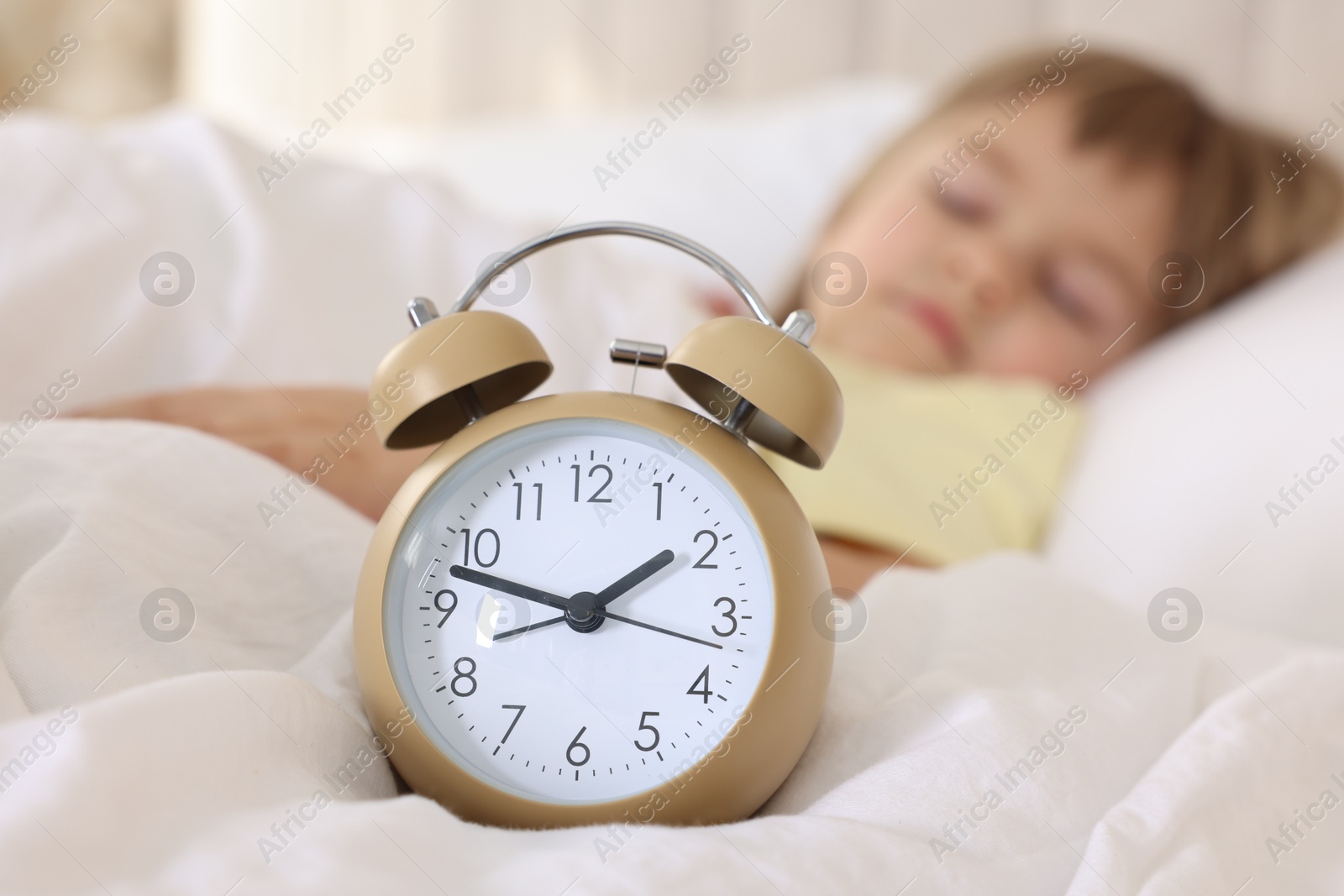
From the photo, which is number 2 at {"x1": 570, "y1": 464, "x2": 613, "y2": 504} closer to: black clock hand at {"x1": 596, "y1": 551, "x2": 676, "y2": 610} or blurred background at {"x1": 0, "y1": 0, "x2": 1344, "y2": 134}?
black clock hand at {"x1": 596, "y1": 551, "x2": 676, "y2": 610}

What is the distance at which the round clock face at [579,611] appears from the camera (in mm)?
537

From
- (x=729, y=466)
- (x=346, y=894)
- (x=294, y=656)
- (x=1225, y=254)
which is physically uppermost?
(x=1225, y=254)

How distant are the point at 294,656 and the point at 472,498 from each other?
16 centimetres

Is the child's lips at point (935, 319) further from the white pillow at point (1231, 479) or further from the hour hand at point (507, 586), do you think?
the hour hand at point (507, 586)

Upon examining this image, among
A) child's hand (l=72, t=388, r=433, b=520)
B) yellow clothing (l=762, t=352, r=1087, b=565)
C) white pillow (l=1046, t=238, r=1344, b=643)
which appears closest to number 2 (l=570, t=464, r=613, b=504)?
child's hand (l=72, t=388, r=433, b=520)

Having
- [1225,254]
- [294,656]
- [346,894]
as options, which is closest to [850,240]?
[1225,254]

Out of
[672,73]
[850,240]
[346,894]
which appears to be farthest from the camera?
[672,73]

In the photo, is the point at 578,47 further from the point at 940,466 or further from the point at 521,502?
the point at 521,502

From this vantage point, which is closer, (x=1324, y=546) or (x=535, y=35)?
(x=1324, y=546)

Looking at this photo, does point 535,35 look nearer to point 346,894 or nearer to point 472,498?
point 472,498

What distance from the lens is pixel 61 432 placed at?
24.8 inches

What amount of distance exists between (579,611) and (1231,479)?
0.86 metres

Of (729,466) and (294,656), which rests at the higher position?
(729,466)

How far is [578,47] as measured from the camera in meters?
2.26
